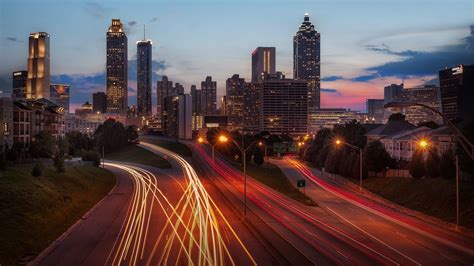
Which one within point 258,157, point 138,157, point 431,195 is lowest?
point 431,195

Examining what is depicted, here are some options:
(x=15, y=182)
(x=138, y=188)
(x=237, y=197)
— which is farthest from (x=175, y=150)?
(x=15, y=182)

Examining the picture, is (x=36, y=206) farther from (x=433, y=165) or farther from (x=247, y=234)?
(x=433, y=165)

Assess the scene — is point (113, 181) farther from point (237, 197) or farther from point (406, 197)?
point (406, 197)

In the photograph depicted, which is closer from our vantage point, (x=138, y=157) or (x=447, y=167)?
(x=447, y=167)

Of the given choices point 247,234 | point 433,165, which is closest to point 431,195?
point 433,165

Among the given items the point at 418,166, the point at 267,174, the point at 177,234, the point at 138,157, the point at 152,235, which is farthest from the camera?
the point at 138,157

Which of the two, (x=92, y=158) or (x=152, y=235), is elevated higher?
(x=92, y=158)
